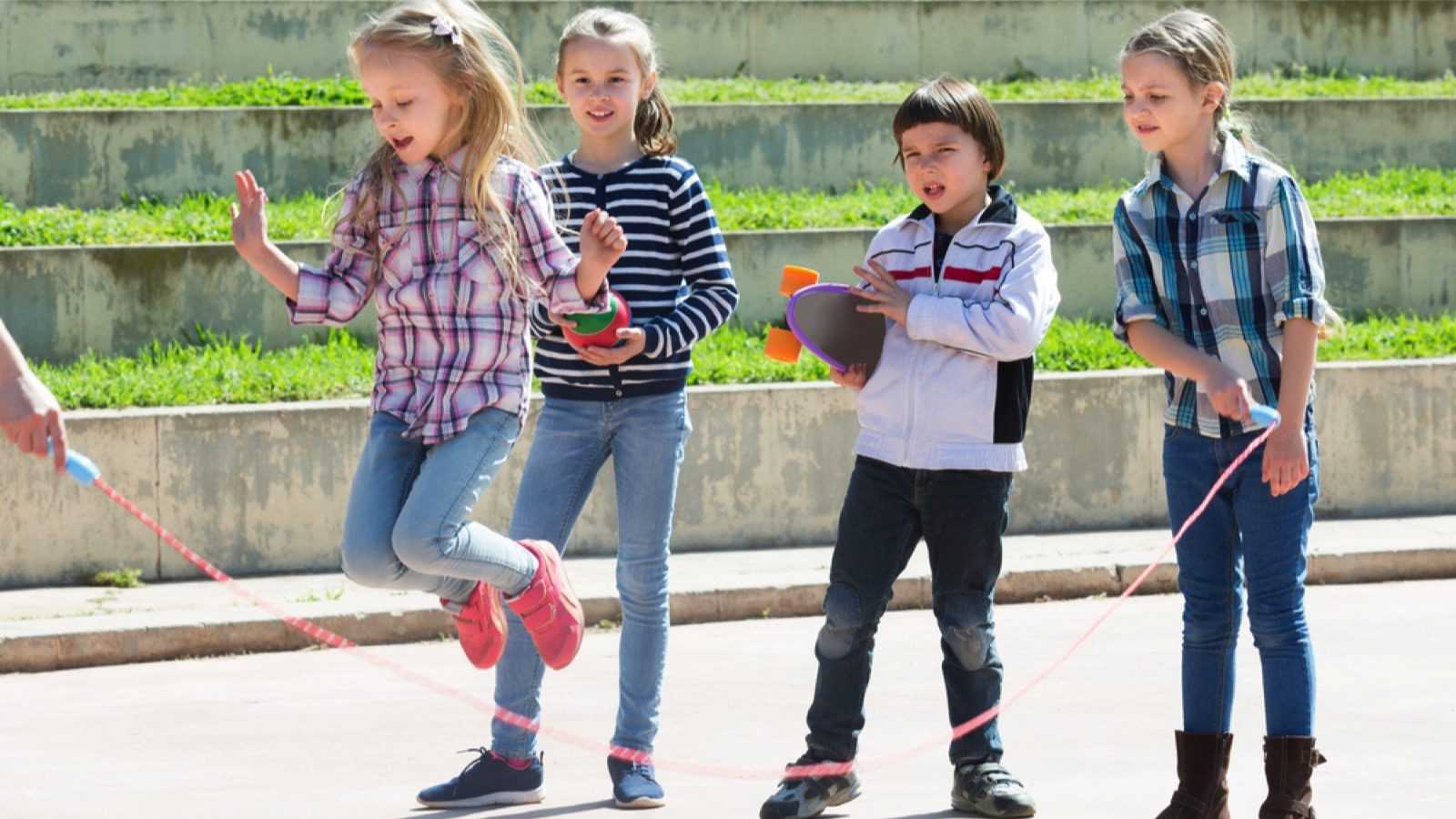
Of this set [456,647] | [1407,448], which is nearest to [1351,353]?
[1407,448]

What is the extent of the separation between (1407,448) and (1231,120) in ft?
Answer: 19.4

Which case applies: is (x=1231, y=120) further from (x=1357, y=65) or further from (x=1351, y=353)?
(x=1357, y=65)

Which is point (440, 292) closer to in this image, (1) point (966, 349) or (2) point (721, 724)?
(1) point (966, 349)

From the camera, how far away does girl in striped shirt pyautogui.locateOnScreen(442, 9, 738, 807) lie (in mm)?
Answer: 5332

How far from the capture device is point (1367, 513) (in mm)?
10477

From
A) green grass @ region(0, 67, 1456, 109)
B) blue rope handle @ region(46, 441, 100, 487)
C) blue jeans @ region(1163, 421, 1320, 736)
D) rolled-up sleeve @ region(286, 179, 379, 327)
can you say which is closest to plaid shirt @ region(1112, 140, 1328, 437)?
blue jeans @ region(1163, 421, 1320, 736)

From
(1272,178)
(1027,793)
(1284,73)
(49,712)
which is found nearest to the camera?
(1272,178)

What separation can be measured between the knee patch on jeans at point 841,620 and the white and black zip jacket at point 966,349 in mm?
359

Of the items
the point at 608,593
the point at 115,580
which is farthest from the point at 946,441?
the point at 115,580

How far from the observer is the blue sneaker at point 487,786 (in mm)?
5383

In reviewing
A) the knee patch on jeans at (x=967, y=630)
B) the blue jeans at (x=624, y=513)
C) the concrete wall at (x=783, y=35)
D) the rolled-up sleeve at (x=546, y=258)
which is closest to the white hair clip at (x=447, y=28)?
the rolled-up sleeve at (x=546, y=258)

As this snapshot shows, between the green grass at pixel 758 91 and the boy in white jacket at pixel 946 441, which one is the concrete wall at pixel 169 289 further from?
the boy in white jacket at pixel 946 441

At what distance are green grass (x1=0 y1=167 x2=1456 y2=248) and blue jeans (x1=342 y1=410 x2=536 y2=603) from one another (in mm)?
5317

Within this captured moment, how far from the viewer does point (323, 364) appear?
10305mm
